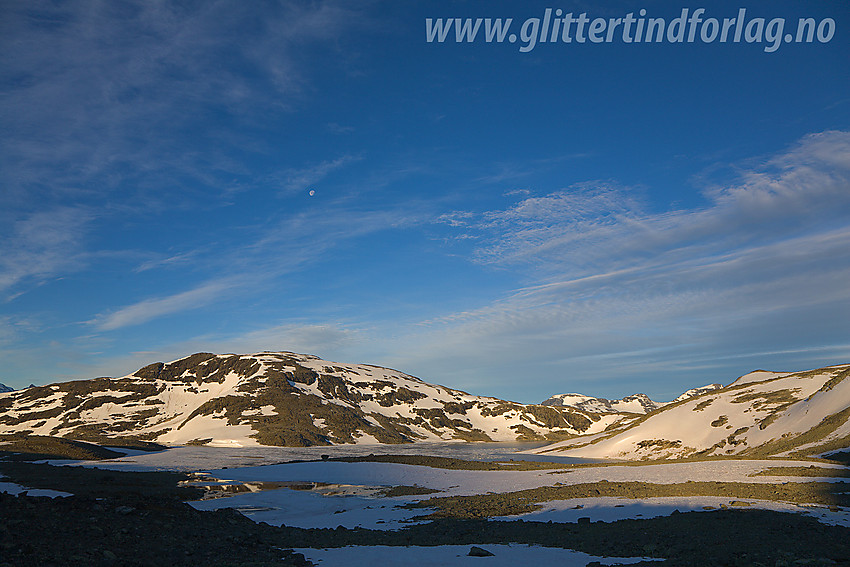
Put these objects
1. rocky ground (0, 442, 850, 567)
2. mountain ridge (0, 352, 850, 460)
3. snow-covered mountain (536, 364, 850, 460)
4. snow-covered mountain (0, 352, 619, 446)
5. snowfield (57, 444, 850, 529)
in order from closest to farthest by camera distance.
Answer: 1. rocky ground (0, 442, 850, 567)
2. snowfield (57, 444, 850, 529)
3. snow-covered mountain (536, 364, 850, 460)
4. mountain ridge (0, 352, 850, 460)
5. snow-covered mountain (0, 352, 619, 446)

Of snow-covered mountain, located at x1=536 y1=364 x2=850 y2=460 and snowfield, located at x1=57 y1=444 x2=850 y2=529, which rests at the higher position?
snow-covered mountain, located at x1=536 y1=364 x2=850 y2=460

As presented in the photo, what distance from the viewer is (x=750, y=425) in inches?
2581

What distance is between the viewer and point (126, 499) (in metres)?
27.2

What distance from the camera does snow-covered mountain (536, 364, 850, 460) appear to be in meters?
52.4

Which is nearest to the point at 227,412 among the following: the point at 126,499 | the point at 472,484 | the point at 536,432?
the point at 536,432

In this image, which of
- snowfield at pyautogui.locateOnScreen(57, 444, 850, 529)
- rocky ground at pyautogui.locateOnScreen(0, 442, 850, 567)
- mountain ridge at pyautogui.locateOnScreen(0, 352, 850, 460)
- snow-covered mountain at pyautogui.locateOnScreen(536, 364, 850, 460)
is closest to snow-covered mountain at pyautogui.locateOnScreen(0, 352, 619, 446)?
mountain ridge at pyautogui.locateOnScreen(0, 352, 850, 460)

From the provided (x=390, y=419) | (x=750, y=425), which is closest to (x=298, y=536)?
(x=750, y=425)

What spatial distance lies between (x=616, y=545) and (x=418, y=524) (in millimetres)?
11441

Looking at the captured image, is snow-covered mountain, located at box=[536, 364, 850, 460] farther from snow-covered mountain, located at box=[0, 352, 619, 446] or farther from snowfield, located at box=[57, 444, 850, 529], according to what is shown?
snow-covered mountain, located at box=[0, 352, 619, 446]

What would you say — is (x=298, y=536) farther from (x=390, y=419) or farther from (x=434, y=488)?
(x=390, y=419)

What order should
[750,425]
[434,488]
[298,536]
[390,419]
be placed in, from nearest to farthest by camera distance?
[298,536], [434,488], [750,425], [390,419]

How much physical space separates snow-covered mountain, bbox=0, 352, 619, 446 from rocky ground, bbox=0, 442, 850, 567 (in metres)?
108

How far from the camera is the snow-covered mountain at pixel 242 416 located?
474 ft

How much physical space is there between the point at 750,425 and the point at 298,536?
61.2 meters
